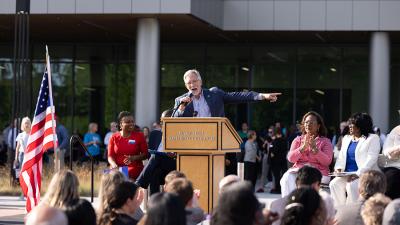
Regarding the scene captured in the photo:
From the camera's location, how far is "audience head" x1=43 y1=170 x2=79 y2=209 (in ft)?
27.1

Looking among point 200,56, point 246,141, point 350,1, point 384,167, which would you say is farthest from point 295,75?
point 384,167

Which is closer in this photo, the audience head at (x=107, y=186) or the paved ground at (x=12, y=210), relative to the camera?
the audience head at (x=107, y=186)

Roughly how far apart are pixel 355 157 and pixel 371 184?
315cm

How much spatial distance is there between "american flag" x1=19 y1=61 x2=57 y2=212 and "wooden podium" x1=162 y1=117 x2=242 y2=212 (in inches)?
179

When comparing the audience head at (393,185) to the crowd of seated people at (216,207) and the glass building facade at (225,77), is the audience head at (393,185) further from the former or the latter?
the glass building facade at (225,77)

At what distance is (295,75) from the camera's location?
113 feet

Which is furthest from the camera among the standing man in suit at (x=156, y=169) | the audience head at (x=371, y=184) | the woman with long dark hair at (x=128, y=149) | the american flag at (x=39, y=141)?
the american flag at (x=39, y=141)

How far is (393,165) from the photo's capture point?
12.6m

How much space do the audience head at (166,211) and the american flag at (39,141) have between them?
29.4ft

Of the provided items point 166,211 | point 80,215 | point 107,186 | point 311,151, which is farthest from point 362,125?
point 166,211

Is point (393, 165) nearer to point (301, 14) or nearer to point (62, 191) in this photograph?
point (62, 191)

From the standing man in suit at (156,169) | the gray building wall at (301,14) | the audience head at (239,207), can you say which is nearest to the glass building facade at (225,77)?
the gray building wall at (301,14)

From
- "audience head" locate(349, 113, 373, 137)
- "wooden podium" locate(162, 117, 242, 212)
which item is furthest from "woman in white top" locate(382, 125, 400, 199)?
"wooden podium" locate(162, 117, 242, 212)

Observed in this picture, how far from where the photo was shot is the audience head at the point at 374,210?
8586mm
